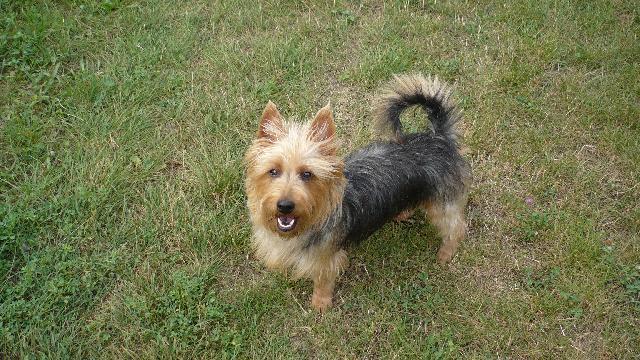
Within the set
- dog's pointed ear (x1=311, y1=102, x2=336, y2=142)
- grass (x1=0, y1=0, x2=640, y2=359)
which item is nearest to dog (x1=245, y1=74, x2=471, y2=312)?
dog's pointed ear (x1=311, y1=102, x2=336, y2=142)

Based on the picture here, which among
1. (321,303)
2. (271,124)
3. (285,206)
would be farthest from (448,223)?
(271,124)

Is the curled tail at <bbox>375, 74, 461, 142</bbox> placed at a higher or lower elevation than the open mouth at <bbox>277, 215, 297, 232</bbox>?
higher

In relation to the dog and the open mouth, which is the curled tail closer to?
the dog

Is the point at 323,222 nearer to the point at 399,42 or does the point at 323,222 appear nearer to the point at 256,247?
the point at 256,247

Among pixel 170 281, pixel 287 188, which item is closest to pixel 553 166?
pixel 287 188

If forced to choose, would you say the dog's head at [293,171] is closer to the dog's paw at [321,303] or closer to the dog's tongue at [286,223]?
the dog's tongue at [286,223]

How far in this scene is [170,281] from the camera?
13.8 ft

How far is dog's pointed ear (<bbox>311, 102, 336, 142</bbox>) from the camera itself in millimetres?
3303

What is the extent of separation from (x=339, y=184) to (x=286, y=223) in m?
0.43

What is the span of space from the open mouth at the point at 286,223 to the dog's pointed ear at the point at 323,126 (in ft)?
1.70

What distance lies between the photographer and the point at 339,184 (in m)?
3.48

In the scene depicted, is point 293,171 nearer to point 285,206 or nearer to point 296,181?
point 296,181

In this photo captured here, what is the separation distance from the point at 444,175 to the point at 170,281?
89.2 inches

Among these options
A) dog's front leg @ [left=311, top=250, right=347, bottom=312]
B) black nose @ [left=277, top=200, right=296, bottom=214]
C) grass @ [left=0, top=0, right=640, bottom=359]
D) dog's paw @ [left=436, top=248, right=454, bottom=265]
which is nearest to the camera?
black nose @ [left=277, top=200, right=296, bottom=214]
